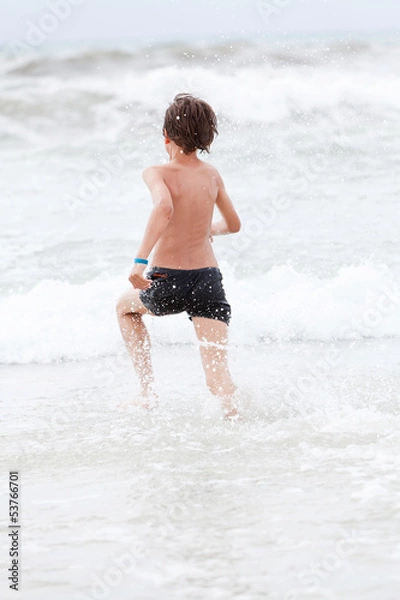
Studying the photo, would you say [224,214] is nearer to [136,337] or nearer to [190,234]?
[190,234]

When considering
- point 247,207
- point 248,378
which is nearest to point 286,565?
point 248,378

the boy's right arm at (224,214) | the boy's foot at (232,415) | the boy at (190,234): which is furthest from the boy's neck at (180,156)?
the boy's foot at (232,415)

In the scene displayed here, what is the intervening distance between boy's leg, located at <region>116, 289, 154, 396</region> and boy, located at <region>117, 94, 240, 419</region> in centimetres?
24

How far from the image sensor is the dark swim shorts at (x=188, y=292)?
4.02 meters

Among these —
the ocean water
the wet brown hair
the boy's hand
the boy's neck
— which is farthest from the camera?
the boy's neck

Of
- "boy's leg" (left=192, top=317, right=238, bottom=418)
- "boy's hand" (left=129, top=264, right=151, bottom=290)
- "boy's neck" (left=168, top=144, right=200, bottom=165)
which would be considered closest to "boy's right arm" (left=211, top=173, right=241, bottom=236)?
"boy's neck" (left=168, top=144, right=200, bottom=165)

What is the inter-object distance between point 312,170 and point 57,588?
424 inches

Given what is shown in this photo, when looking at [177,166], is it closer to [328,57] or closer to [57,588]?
[57,588]

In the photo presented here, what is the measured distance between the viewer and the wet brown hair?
385cm

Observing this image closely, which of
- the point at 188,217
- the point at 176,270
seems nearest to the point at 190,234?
the point at 188,217

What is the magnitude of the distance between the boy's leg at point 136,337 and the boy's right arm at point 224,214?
0.56 metres

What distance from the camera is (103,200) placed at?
38.4 feet

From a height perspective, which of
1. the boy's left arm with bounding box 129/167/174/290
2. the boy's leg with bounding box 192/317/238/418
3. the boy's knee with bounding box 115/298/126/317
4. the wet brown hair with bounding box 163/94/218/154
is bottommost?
the boy's leg with bounding box 192/317/238/418

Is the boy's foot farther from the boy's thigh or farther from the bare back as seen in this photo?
the bare back
